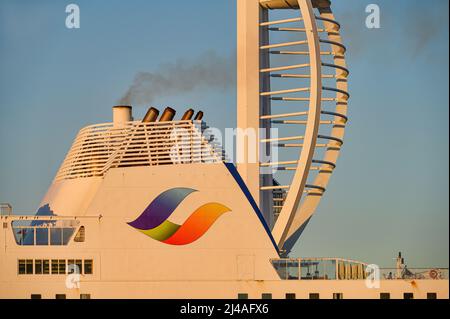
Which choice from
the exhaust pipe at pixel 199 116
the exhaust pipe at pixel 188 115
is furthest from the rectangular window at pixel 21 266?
the exhaust pipe at pixel 199 116

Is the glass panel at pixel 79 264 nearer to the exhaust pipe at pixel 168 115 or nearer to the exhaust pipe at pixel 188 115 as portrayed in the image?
the exhaust pipe at pixel 168 115

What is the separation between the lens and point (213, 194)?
72688 millimetres

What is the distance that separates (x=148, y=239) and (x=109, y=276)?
1973 millimetres

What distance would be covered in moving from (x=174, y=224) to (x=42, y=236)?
581 centimetres

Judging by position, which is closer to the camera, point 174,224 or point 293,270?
point 174,224

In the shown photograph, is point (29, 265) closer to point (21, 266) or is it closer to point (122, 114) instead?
point (21, 266)

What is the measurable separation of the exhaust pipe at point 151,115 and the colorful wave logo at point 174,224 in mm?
3145

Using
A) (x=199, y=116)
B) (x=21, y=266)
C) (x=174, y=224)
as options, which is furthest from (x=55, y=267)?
(x=199, y=116)

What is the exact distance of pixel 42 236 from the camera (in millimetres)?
75500

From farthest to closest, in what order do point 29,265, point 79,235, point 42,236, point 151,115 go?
point 42,236
point 151,115
point 29,265
point 79,235

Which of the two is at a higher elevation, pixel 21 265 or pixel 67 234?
pixel 67 234

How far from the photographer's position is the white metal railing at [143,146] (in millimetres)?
73125

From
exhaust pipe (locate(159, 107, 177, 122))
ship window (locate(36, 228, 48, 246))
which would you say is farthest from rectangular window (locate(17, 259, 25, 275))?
exhaust pipe (locate(159, 107, 177, 122))
